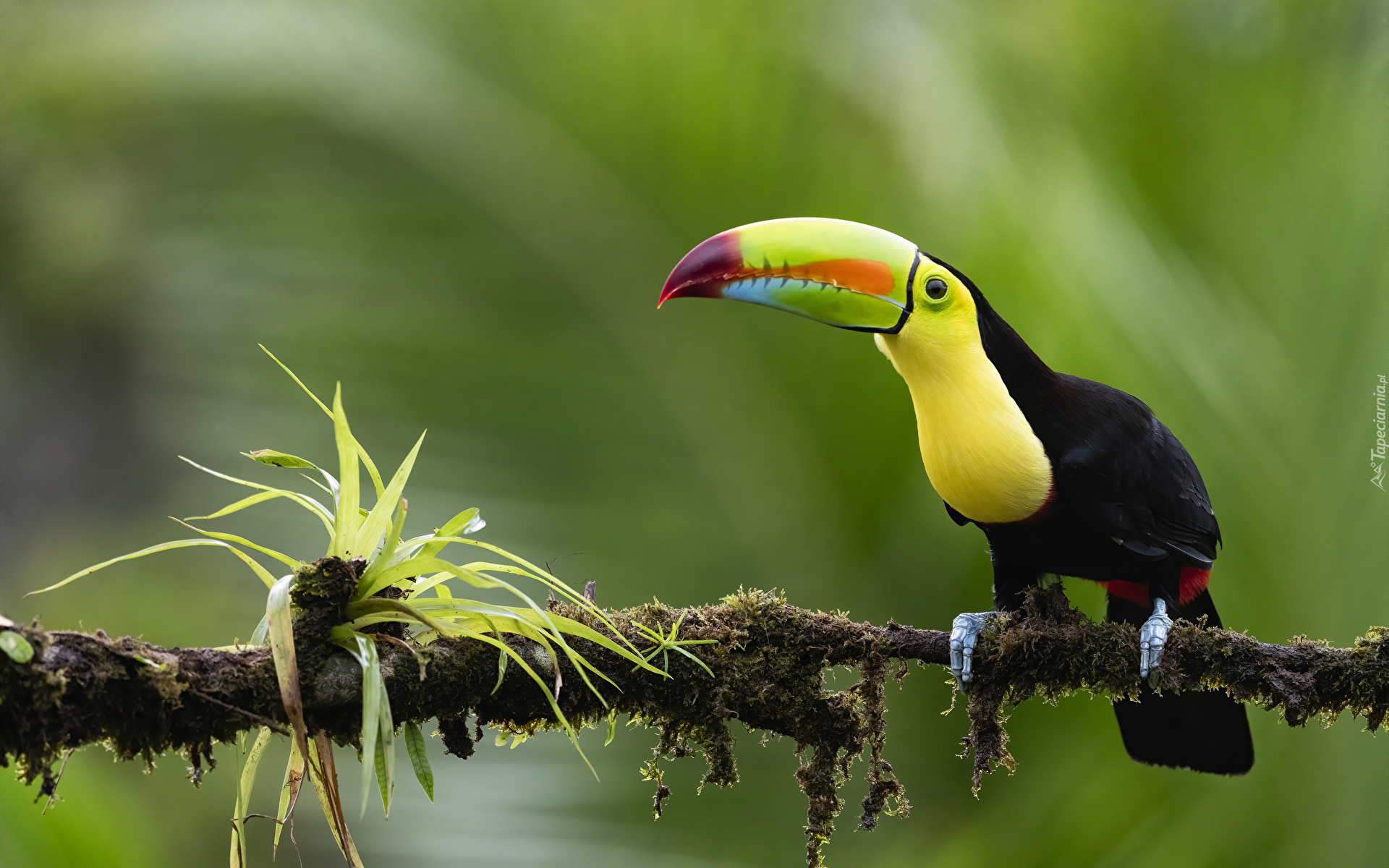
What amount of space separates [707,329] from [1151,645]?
124cm

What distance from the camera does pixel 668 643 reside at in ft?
3.86

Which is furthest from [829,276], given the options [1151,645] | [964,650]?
[1151,645]

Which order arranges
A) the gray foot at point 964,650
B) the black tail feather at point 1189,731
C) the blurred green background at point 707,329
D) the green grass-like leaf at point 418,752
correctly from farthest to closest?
1. the blurred green background at point 707,329
2. the black tail feather at point 1189,731
3. the gray foot at point 964,650
4. the green grass-like leaf at point 418,752

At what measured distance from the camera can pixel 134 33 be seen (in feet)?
7.13

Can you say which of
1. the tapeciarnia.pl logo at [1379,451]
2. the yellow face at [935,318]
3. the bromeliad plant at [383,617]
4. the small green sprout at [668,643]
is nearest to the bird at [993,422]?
the yellow face at [935,318]

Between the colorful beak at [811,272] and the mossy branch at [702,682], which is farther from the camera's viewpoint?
the colorful beak at [811,272]

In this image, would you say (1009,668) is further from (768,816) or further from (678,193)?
(678,193)

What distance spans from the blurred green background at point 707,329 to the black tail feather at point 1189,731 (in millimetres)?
428

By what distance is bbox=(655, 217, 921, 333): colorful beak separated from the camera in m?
1.46

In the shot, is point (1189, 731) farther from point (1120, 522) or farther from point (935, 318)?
point (935, 318)

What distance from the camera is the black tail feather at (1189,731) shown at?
68.7 inches

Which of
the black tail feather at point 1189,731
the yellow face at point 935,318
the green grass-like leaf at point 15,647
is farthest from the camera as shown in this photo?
the black tail feather at point 1189,731

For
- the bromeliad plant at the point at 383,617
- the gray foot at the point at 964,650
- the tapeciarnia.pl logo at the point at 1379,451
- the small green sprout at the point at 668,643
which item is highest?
the tapeciarnia.pl logo at the point at 1379,451

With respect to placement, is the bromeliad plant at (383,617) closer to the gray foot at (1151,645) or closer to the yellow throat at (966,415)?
the yellow throat at (966,415)
